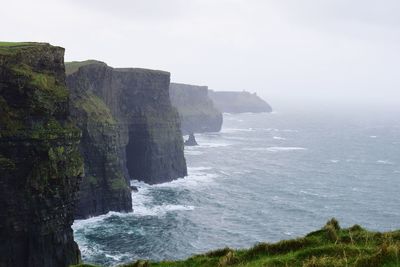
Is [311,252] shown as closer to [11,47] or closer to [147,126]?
[11,47]

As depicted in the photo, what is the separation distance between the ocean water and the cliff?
221 cm

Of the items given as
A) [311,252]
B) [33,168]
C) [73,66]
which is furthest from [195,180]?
[311,252]

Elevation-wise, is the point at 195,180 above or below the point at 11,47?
below

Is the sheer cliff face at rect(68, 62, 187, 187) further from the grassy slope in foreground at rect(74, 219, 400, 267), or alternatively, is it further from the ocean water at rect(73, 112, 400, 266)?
the grassy slope in foreground at rect(74, 219, 400, 267)

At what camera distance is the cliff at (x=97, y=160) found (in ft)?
256

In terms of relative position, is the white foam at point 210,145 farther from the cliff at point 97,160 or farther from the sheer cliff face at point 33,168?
the sheer cliff face at point 33,168

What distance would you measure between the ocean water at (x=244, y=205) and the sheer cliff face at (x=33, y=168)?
11.3m

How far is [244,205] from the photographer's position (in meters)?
90.4

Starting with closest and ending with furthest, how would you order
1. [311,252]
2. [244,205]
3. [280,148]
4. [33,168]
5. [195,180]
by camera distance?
[311,252], [33,168], [244,205], [195,180], [280,148]

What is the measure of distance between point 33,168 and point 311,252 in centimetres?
3639

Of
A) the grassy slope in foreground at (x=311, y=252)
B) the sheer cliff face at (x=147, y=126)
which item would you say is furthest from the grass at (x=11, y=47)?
the sheer cliff face at (x=147, y=126)

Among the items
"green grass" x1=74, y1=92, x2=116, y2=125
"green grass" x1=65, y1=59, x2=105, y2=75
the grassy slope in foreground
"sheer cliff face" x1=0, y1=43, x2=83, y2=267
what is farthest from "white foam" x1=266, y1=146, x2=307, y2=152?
the grassy slope in foreground

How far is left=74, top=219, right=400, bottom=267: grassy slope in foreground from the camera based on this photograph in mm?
20016

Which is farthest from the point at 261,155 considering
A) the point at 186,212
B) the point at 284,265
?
the point at 284,265
